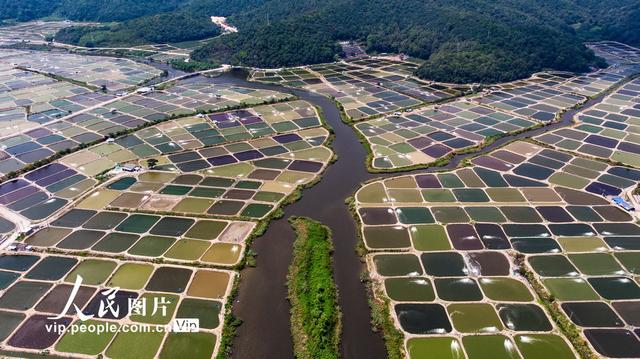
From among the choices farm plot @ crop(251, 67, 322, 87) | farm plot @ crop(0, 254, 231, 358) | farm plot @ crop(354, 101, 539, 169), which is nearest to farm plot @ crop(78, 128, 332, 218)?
farm plot @ crop(354, 101, 539, 169)

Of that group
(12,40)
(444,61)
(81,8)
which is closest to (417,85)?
(444,61)

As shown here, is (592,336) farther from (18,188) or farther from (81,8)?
(81,8)

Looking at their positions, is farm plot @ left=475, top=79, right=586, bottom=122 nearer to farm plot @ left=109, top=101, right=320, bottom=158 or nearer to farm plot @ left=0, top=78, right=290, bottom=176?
farm plot @ left=109, top=101, right=320, bottom=158

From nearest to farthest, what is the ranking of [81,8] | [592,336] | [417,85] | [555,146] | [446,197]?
[592,336]
[446,197]
[555,146]
[417,85]
[81,8]

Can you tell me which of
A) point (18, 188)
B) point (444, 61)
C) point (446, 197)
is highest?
point (444, 61)

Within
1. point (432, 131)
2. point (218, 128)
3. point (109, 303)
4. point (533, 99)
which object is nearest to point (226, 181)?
point (218, 128)
